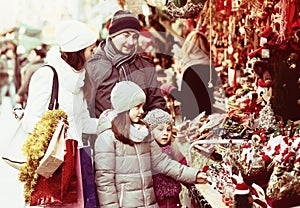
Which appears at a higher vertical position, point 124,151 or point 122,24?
point 122,24

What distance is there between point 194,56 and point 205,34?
34 cm

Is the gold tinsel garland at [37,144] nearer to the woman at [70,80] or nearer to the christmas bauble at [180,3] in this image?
the woman at [70,80]

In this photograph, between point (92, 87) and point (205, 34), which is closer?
point (92, 87)

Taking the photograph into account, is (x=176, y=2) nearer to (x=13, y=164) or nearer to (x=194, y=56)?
(x=194, y=56)

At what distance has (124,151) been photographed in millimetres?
3010

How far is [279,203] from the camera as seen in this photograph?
272 cm

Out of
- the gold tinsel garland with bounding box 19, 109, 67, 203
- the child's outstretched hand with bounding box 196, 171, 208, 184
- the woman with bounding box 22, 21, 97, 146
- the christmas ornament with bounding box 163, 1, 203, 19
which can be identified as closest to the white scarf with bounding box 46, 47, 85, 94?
the woman with bounding box 22, 21, 97, 146

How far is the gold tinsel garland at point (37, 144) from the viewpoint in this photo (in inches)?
120

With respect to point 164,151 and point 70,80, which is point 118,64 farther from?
point 164,151

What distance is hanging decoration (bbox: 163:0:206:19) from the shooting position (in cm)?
309

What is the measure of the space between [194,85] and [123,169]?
522 millimetres

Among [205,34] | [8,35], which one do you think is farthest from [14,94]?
[205,34]

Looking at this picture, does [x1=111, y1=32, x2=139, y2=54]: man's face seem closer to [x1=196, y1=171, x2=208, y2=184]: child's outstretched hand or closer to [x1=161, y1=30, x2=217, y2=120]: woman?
[x1=161, y1=30, x2=217, y2=120]: woman

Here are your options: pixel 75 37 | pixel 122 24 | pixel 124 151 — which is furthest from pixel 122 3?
pixel 124 151
